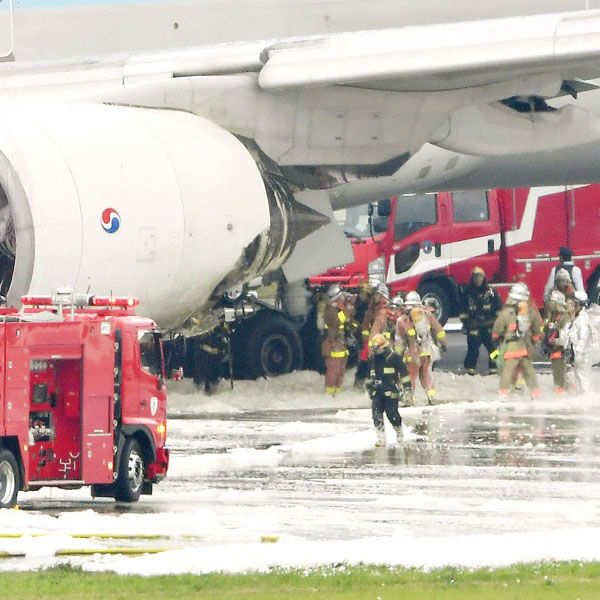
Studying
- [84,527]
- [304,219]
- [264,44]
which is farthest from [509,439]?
[84,527]

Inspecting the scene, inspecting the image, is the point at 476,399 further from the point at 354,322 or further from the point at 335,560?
the point at 335,560

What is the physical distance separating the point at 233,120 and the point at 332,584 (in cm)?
838

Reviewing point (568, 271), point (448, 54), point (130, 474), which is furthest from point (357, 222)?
point (130, 474)

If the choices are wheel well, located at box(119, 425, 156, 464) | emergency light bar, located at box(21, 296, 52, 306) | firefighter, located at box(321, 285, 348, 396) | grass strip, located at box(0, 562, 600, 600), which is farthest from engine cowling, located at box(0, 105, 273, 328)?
firefighter, located at box(321, 285, 348, 396)

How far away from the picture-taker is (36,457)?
44.4 feet

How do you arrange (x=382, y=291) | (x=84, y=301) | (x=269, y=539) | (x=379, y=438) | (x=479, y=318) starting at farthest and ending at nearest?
1. (x=479, y=318)
2. (x=382, y=291)
3. (x=379, y=438)
4. (x=84, y=301)
5. (x=269, y=539)

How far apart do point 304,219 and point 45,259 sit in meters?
3.69

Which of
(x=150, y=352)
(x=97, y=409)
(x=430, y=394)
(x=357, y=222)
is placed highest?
(x=357, y=222)

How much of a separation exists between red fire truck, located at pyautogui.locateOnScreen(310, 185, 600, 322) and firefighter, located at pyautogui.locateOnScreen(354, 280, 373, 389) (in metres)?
6.11

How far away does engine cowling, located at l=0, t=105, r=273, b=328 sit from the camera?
1464cm

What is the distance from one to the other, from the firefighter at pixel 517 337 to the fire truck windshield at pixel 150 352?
865cm

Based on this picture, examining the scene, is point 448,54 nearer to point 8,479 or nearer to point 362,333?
point 8,479

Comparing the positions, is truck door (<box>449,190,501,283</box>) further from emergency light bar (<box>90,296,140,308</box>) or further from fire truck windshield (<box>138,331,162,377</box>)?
emergency light bar (<box>90,296,140,308</box>)

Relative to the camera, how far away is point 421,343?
22.6 m
